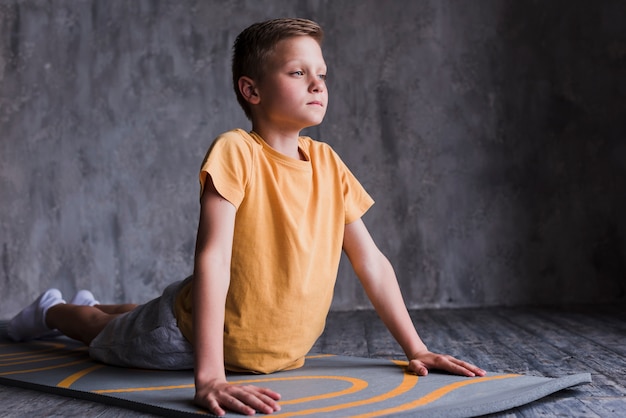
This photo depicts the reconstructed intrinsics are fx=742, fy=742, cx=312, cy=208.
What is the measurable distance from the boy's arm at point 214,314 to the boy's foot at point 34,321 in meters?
1.03

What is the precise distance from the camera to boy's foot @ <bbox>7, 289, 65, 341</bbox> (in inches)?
86.2

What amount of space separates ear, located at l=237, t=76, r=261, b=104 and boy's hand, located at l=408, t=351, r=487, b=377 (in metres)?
0.62

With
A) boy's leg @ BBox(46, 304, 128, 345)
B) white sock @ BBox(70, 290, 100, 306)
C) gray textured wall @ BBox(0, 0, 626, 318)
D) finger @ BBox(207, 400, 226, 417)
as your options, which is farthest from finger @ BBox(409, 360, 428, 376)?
gray textured wall @ BBox(0, 0, 626, 318)

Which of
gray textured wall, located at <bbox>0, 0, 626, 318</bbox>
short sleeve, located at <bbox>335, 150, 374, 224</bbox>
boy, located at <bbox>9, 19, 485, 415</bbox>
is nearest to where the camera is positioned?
boy, located at <bbox>9, 19, 485, 415</bbox>

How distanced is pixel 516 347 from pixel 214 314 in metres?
1.00

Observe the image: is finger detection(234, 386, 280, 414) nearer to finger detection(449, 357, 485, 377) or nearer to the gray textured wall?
finger detection(449, 357, 485, 377)

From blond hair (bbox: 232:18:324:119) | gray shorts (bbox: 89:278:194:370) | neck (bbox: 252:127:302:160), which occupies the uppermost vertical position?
blond hair (bbox: 232:18:324:119)

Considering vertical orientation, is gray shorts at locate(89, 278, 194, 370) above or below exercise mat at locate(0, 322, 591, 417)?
above

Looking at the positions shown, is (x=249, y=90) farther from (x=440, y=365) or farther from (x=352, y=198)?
(x=440, y=365)

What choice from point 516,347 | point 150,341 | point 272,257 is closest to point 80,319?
point 150,341

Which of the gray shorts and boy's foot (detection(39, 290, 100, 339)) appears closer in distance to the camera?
the gray shorts

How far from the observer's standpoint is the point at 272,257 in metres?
1.49

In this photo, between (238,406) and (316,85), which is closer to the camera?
(238,406)

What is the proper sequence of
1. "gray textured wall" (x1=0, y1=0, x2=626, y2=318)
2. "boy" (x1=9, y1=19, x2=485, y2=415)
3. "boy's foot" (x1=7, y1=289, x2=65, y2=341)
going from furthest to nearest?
"gray textured wall" (x1=0, y1=0, x2=626, y2=318), "boy's foot" (x1=7, y1=289, x2=65, y2=341), "boy" (x1=9, y1=19, x2=485, y2=415)
